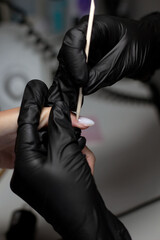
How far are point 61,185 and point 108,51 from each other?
17.3 inches

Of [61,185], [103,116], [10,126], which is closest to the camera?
[61,185]

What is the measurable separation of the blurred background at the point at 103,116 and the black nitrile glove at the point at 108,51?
1.16 ft

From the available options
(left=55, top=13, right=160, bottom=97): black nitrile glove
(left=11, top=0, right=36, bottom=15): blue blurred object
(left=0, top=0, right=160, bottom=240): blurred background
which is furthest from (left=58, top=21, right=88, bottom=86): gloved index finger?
(left=11, top=0, right=36, bottom=15): blue blurred object

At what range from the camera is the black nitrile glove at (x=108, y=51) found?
607 millimetres

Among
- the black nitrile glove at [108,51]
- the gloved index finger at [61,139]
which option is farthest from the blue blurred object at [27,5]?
the gloved index finger at [61,139]

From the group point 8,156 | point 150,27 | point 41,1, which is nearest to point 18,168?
point 8,156

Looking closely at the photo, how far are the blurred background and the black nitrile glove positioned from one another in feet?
1.16

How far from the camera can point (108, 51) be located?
2.44 feet

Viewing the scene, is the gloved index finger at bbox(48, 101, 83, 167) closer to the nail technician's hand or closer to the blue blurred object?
the nail technician's hand

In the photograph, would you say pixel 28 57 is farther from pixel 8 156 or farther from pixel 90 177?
pixel 90 177

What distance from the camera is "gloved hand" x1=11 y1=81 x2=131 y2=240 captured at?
1.64 feet

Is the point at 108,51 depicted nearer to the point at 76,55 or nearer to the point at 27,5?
the point at 76,55

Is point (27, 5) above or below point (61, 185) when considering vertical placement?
above

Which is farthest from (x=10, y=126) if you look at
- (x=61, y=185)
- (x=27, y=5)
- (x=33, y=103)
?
(x=27, y=5)
